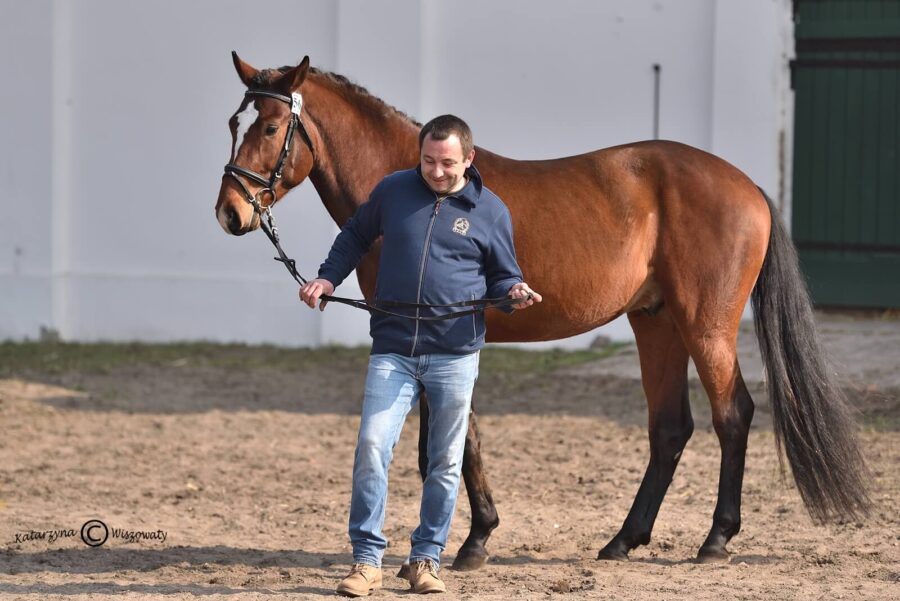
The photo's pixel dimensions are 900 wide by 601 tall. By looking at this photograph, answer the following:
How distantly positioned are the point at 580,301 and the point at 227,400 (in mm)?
4092

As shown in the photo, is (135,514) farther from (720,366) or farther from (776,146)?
(776,146)

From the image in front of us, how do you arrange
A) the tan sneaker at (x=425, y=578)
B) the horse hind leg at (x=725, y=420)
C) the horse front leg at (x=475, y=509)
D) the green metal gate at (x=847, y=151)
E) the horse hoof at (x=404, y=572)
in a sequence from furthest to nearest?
the green metal gate at (x=847, y=151)
the horse hind leg at (x=725, y=420)
the horse front leg at (x=475, y=509)
the horse hoof at (x=404, y=572)
the tan sneaker at (x=425, y=578)

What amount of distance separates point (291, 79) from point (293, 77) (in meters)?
0.01

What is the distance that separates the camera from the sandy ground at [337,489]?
4680 millimetres

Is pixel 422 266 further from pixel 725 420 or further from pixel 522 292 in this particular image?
pixel 725 420

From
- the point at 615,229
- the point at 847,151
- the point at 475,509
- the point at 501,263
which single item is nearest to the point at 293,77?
the point at 501,263

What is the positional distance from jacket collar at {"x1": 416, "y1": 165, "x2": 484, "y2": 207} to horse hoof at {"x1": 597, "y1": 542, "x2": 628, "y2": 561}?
1.65 m

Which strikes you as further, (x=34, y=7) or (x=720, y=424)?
(x=34, y=7)

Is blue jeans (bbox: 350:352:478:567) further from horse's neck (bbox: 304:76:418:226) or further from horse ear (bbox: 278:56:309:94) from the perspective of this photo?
horse ear (bbox: 278:56:309:94)

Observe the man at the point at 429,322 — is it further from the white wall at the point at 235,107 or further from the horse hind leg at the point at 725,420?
the white wall at the point at 235,107

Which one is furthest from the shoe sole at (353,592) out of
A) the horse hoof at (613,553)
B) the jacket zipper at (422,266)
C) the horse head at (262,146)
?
the horse head at (262,146)

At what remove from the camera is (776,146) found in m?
9.85

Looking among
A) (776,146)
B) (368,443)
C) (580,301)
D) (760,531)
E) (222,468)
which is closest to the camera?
(368,443)

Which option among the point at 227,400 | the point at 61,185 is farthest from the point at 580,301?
the point at 61,185
